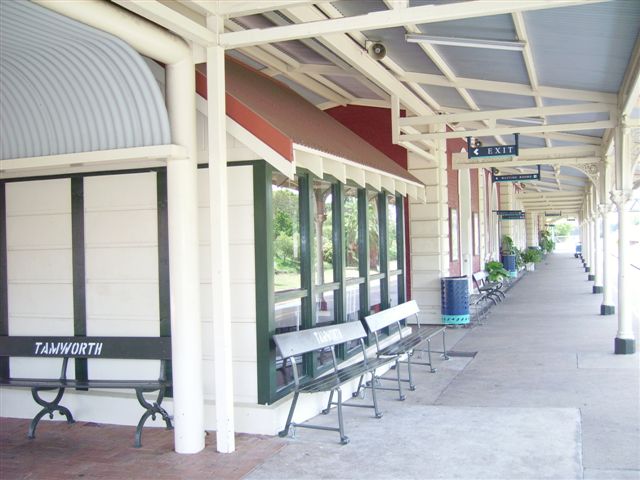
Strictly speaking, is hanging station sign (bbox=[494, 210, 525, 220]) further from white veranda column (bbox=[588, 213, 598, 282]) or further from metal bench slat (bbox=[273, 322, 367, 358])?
metal bench slat (bbox=[273, 322, 367, 358])

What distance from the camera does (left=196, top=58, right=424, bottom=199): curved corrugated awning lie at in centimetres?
558

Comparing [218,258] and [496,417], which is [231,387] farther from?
[496,417]

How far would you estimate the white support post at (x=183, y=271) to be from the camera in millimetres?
5328

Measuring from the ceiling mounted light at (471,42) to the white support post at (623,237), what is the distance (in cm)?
277

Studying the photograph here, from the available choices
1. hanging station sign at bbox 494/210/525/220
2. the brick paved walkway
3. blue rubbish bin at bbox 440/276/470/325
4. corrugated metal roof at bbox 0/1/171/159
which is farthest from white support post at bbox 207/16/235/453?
hanging station sign at bbox 494/210/525/220

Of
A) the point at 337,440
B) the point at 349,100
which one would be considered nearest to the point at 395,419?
the point at 337,440

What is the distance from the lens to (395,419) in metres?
6.28

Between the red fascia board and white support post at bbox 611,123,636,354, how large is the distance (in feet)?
18.5

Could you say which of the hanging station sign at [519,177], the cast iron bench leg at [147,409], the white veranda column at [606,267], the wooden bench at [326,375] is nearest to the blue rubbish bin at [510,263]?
the hanging station sign at [519,177]

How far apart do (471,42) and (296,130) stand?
2.31 metres

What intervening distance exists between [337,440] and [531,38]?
4.48 meters

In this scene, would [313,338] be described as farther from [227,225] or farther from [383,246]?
[383,246]

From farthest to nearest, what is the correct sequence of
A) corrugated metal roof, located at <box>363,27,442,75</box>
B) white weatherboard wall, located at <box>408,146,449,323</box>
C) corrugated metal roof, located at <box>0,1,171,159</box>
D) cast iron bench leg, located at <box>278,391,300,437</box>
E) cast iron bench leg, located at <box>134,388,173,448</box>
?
white weatherboard wall, located at <box>408,146,449,323</box> → corrugated metal roof, located at <box>363,27,442,75</box> → cast iron bench leg, located at <box>278,391,300,437</box> → cast iron bench leg, located at <box>134,388,173,448</box> → corrugated metal roof, located at <box>0,1,171,159</box>

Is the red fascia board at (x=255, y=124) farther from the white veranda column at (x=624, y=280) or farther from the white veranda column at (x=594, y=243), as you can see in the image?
the white veranda column at (x=594, y=243)
